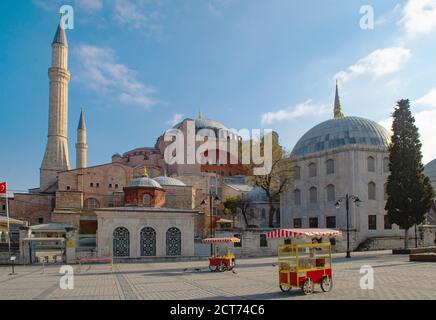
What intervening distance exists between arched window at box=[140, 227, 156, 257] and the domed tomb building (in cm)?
1673

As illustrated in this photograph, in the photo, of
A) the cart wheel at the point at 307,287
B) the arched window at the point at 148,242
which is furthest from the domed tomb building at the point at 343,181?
the cart wheel at the point at 307,287

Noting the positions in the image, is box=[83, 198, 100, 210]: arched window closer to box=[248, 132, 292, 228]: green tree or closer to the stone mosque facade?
box=[248, 132, 292, 228]: green tree

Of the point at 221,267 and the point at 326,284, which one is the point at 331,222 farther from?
the point at 326,284

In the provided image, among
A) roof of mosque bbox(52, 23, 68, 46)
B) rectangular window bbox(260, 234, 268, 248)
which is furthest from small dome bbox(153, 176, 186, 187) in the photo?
roof of mosque bbox(52, 23, 68, 46)

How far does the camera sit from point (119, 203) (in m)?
54.1

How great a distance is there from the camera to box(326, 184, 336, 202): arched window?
42.2m

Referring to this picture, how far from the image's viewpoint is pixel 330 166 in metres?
43.0

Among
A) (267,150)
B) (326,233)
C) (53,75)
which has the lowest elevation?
(326,233)

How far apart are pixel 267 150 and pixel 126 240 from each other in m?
17.8

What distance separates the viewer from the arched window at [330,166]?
1678 inches

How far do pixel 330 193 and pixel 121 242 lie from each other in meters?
21.9
